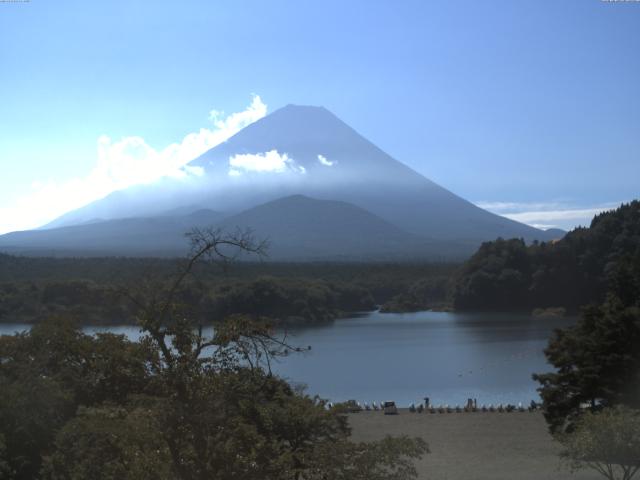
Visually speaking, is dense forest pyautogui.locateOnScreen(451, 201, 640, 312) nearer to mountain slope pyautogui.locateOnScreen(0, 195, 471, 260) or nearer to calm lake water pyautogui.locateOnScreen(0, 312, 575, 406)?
calm lake water pyautogui.locateOnScreen(0, 312, 575, 406)

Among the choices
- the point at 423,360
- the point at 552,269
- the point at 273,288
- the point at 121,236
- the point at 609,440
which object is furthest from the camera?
the point at 121,236

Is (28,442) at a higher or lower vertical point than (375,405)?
higher

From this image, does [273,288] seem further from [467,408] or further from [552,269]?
[467,408]

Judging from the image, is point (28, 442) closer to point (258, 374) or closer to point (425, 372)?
point (258, 374)

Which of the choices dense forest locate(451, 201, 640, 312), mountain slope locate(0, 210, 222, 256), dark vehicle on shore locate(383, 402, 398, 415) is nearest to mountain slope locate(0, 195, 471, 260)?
mountain slope locate(0, 210, 222, 256)

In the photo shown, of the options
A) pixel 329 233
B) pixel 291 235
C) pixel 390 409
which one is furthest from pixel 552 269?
pixel 329 233

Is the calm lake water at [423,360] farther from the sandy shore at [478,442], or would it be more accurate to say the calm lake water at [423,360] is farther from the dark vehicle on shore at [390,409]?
the sandy shore at [478,442]

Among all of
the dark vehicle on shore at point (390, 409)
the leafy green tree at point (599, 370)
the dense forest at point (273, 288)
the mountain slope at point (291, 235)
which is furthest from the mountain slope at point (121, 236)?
the leafy green tree at point (599, 370)

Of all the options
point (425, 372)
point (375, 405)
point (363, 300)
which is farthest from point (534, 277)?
point (375, 405)
